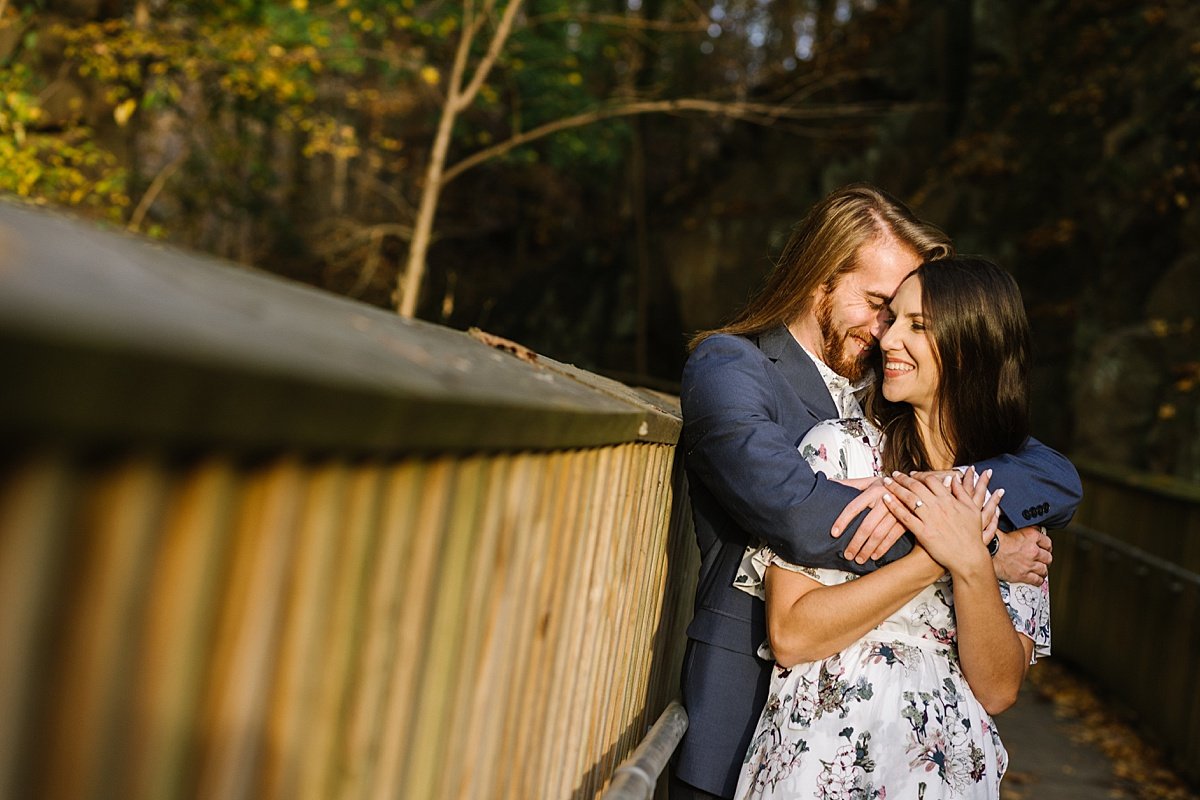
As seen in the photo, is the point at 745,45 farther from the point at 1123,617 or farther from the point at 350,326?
the point at 350,326

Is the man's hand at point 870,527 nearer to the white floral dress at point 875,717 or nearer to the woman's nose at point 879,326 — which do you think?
the white floral dress at point 875,717

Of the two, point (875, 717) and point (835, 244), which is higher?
point (835, 244)

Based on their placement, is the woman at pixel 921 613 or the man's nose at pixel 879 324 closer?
the woman at pixel 921 613

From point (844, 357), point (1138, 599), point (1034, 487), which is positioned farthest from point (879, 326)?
point (1138, 599)

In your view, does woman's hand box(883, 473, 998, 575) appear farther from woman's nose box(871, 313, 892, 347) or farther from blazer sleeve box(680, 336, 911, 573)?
woman's nose box(871, 313, 892, 347)

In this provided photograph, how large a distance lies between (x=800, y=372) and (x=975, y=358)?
1.51ft

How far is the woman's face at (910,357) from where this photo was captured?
299cm

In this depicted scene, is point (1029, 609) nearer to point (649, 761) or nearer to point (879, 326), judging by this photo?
point (879, 326)

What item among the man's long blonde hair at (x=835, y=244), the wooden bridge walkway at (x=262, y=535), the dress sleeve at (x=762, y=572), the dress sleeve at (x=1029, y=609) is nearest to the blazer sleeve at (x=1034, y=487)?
the dress sleeve at (x=1029, y=609)

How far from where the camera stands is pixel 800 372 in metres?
3.23

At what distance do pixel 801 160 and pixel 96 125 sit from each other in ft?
41.4

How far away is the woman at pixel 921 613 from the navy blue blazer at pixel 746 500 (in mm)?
88

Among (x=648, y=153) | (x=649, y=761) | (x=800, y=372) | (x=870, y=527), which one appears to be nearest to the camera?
(x=649, y=761)

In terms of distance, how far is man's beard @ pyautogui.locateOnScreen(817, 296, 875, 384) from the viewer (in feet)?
11.0
